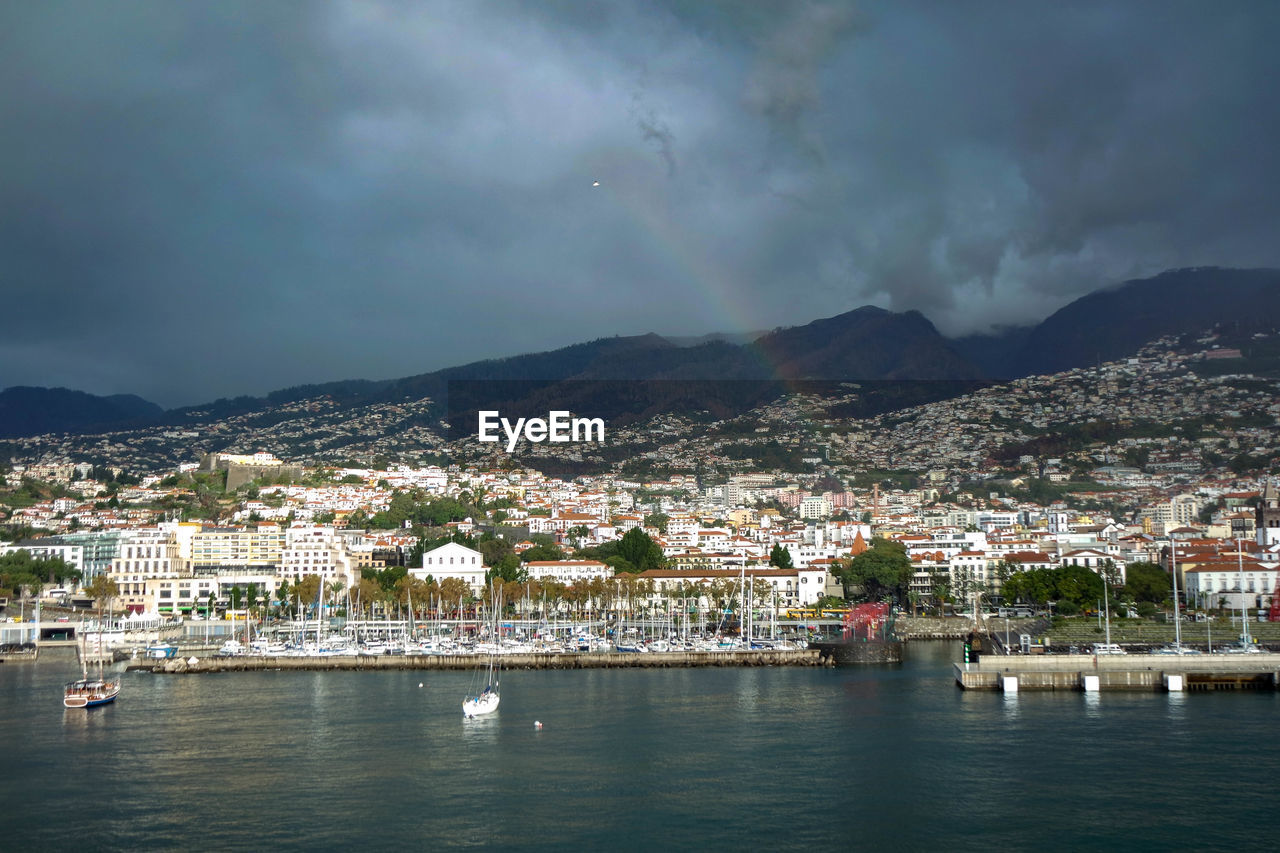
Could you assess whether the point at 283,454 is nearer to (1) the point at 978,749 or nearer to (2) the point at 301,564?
(2) the point at 301,564

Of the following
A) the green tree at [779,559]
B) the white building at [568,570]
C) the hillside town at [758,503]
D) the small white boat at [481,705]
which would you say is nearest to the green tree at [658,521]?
the hillside town at [758,503]

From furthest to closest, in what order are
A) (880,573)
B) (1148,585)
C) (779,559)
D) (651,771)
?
(779,559)
(880,573)
(1148,585)
(651,771)

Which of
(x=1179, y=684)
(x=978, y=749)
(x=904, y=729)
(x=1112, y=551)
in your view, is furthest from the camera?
(x=1112, y=551)

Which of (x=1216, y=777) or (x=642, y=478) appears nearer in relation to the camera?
(x=1216, y=777)

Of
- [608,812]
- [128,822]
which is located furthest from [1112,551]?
[128,822]

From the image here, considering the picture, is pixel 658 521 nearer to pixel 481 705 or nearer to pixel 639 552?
pixel 639 552

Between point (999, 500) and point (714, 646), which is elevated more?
point (999, 500)

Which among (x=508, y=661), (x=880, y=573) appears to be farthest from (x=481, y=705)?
(x=880, y=573)
